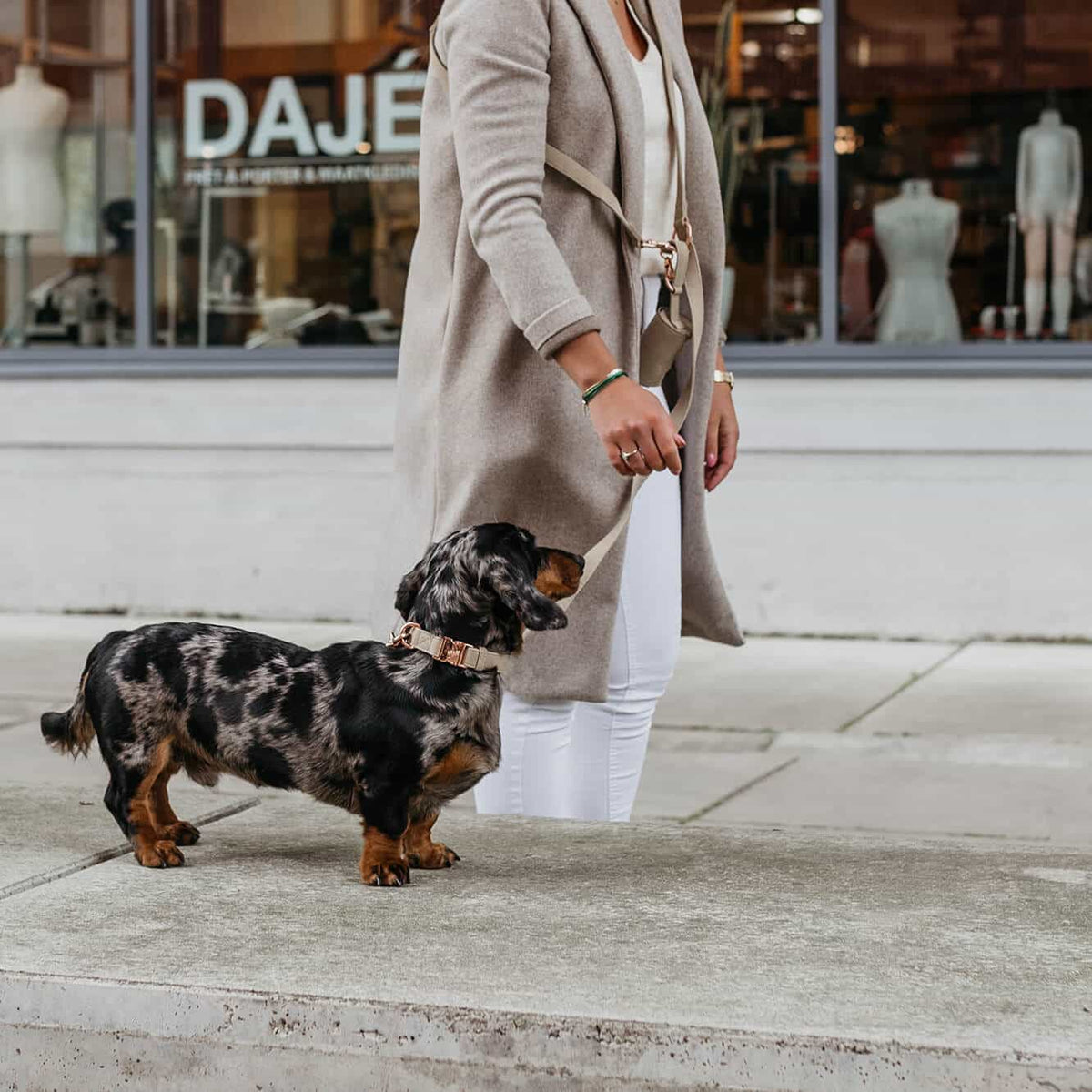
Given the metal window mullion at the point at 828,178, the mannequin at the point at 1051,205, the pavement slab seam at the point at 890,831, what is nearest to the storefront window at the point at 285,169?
the metal window mullion at the point at 828,178

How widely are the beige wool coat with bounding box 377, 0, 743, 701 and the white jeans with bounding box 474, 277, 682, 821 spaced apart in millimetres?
66

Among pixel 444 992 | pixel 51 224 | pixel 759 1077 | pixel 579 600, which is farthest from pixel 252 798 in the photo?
pixel 51 224

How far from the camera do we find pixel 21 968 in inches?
113

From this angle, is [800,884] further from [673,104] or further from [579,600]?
[673,104]

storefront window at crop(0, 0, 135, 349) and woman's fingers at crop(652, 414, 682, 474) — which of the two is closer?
woman's fingers at crop(652, 414, 682, 474)

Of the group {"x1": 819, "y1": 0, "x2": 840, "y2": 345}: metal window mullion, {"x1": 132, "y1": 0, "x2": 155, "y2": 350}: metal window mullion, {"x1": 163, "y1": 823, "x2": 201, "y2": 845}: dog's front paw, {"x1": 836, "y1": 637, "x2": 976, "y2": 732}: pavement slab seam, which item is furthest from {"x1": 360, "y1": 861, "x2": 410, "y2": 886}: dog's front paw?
{"x1": 132, "y1": 0, "x2": 155, "y2": 350}: metal window mullion

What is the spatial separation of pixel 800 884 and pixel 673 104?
1411mm

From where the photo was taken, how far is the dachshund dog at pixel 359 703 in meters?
3.07

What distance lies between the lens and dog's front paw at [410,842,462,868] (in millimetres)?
3404

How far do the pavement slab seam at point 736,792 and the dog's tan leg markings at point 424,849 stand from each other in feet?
4.96

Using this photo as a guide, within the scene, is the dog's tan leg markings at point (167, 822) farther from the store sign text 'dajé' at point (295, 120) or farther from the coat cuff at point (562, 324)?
the store sign text 'dajé' at point (295, 120)

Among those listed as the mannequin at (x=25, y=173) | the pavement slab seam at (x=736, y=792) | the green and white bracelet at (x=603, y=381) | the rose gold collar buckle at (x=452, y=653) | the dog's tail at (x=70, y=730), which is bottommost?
the pavement slab seam at (x=736, y=792)

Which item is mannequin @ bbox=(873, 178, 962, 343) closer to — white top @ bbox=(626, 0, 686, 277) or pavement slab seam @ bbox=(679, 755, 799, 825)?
pavement slab seam @ bbox=(679, 755, 799, 825)

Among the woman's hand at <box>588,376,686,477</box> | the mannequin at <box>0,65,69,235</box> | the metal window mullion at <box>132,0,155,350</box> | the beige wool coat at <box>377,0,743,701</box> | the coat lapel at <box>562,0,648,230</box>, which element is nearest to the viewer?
the woman's hand at <box>588,376,686,477</box>
